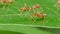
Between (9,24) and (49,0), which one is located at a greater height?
(49,0)

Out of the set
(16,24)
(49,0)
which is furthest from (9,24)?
(49,0)

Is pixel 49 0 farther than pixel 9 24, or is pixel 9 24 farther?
pixel 49 0

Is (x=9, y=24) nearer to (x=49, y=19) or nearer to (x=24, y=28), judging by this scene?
(x=24, y=28)

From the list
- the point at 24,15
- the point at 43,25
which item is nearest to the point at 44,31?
the point at 43,25

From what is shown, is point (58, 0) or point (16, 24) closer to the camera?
point (16, 24)

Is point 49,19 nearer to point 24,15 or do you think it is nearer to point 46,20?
point 46,20

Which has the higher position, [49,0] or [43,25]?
[49,0]

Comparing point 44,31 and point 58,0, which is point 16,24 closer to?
point 44,31
